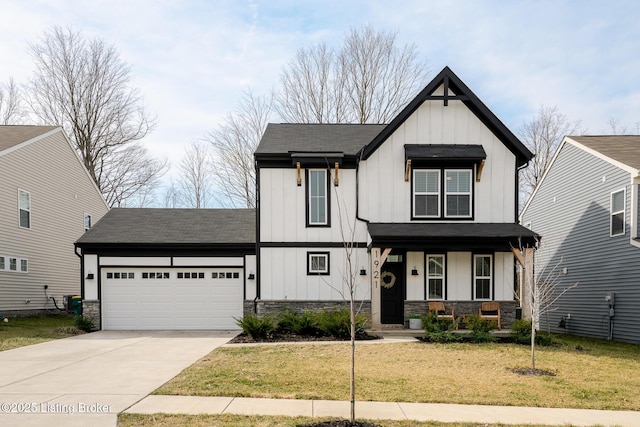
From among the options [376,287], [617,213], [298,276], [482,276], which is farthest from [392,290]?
[617,213]

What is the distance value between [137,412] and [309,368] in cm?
365

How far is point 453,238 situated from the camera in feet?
48.8

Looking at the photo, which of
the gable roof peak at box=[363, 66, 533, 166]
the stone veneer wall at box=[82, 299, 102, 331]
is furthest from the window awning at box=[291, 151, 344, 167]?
the stone veneer wall at box=[82, 299, 102, 331]

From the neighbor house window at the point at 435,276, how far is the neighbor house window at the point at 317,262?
333cm

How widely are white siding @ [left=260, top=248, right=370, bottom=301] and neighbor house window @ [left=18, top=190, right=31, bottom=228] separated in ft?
35.3

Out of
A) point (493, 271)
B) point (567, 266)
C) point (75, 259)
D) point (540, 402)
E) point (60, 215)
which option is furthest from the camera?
point (75, 259)

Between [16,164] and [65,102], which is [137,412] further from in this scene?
[65,102]

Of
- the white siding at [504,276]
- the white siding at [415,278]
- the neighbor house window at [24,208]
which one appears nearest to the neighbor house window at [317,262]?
the white siding at [415,278]

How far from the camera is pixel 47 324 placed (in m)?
17.8

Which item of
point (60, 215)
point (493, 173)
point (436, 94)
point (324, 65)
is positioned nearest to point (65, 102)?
point (60, 215)

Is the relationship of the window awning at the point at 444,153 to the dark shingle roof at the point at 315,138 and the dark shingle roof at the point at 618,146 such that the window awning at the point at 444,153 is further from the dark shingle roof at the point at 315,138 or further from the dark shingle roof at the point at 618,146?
the dark shingle roof at the point at 618,146

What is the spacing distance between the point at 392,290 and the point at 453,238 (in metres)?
2.81

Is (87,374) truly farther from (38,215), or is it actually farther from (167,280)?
(38,215)

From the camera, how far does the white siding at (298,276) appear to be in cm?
1611
